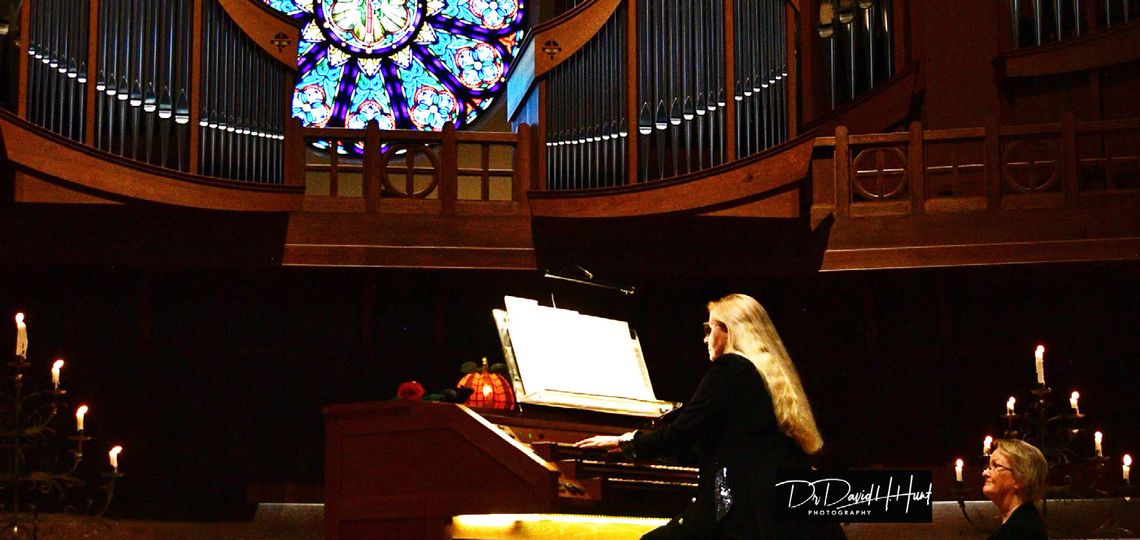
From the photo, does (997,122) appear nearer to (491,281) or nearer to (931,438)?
(931,438)

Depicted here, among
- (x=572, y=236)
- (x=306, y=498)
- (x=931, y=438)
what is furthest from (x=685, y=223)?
(x=306, y=498)

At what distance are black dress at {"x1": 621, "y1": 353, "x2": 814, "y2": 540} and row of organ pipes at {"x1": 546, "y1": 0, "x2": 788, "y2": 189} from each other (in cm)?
436

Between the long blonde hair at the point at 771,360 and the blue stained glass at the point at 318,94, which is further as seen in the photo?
the blue stained glass at the point at 318,94

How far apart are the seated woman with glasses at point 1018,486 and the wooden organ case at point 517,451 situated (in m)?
1.65

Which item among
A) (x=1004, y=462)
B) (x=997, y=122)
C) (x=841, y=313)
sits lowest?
(x=1004, y=462)

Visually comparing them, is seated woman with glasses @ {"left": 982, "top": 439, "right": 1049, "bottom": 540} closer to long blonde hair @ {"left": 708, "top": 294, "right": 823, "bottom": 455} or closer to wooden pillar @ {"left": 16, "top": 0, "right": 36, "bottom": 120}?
long blonde hair @ {"left": 708, "top": 294, "right": 823, "bottom": 455}

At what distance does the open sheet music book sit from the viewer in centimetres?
686

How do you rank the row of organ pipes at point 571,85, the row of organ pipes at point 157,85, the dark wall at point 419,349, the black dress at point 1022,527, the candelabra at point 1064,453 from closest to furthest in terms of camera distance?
the black dress at point 1022,527
the candelabra at point 1064,453
the row of organ pipes at point 157,85
the row of organ pipes at point 571,85
the dark wall at point 419,349

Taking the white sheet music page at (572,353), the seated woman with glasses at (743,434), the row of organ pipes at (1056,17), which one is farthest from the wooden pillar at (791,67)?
the seated woman with glasses at (743,434)

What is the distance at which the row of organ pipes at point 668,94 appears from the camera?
32.0 feet

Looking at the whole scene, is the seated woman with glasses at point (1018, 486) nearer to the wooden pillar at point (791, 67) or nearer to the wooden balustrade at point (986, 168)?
the wooden balustrade at point (986, 168)

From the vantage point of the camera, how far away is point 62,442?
971 centimetres

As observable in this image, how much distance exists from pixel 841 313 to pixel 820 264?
3.56 ft

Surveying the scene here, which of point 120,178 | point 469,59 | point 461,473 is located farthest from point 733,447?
point 469,59
